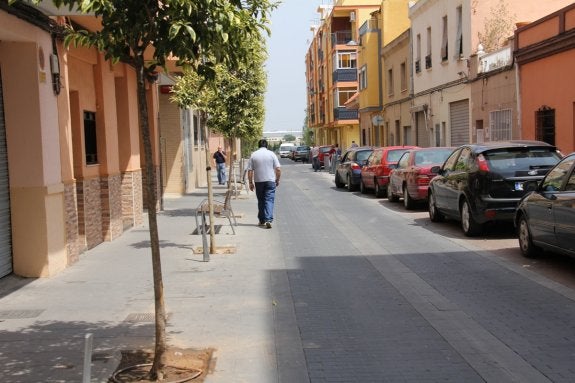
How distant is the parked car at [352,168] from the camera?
25469 mm

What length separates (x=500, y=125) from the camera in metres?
21.5

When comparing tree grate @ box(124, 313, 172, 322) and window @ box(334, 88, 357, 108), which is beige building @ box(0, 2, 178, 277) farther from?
window @ box(334, 88, 357, 108)

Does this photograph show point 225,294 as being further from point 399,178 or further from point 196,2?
point 399,178

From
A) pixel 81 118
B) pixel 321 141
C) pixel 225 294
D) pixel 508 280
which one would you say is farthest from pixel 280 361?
pixel 321 141

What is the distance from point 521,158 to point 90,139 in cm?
766

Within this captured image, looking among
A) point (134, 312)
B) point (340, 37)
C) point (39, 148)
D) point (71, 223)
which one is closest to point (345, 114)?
point (340, 37)

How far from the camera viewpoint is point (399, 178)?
18750mm

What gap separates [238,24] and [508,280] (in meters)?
5.04

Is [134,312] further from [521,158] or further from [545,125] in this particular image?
[545,125]

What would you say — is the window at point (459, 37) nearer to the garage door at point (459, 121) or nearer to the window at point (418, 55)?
the garage door at point (459, 121)

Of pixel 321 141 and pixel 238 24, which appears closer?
pixel 238 24

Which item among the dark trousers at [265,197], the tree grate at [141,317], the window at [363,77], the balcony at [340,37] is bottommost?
the tree grate at [141,317]

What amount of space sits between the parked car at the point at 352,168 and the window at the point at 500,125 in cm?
490

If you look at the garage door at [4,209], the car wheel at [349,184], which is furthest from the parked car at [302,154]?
the garage door at [4,209]
